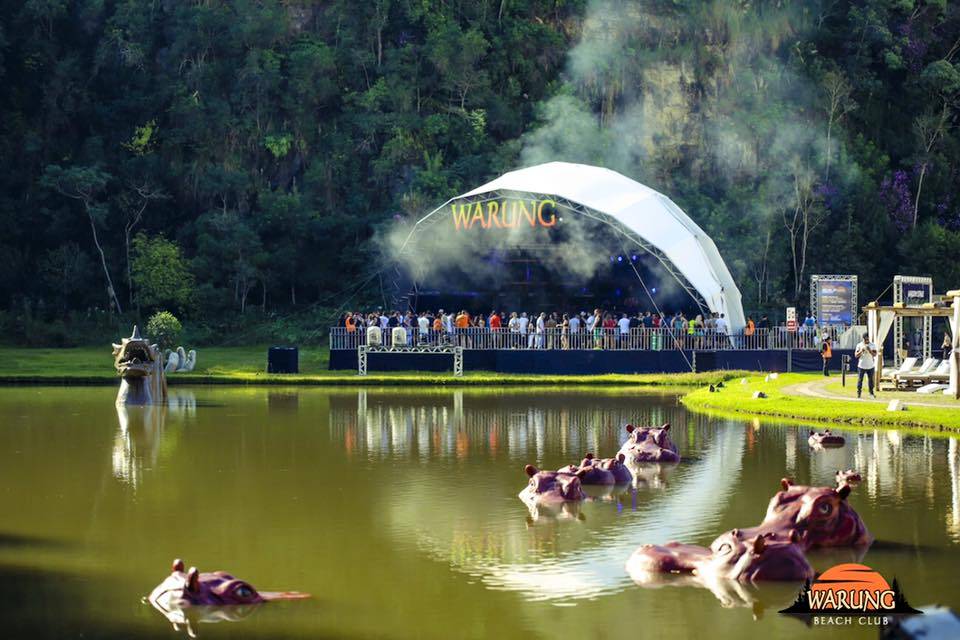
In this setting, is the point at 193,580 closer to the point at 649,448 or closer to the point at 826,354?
the point at 649,448

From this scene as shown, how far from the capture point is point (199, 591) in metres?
14.6

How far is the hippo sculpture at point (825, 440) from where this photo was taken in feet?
90.1

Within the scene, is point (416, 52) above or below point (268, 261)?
above

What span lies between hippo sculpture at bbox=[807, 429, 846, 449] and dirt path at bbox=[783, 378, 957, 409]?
17.1 feet

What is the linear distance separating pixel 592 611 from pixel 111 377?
34.7m

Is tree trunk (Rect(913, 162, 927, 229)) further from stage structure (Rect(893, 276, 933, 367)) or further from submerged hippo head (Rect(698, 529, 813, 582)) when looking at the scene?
submerged hippo head (Rect(698, 529, 813, 582))

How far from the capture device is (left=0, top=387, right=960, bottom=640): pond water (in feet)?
47.0

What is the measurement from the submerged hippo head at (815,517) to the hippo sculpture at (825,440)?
10529 millimetres

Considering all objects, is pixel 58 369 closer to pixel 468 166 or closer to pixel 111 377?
pixel 111 377

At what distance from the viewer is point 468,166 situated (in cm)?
6700

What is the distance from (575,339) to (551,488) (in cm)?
3022

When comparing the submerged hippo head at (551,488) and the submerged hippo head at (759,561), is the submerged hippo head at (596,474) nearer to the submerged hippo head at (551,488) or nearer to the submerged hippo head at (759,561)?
the submerged hippo head at (551,488)

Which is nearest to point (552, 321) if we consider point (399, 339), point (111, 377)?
point (399, 339)

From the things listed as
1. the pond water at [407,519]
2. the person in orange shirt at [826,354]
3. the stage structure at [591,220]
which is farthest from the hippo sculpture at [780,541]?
the stage structure at [591,220]
